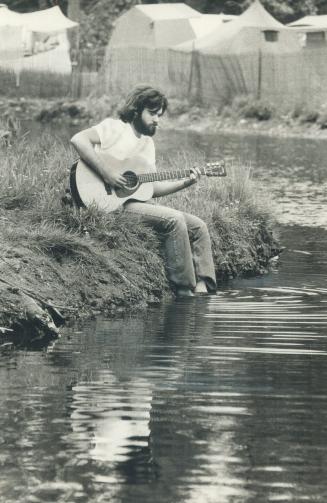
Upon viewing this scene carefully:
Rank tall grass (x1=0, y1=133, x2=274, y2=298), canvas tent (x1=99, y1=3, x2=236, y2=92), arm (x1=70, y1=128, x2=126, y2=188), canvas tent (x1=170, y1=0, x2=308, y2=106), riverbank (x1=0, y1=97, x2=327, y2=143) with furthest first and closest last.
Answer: canvas tent (x1=99, y1=3, x2=236, y2=92) < canvas tent (x1=170, y1=0, x2=308, y2=106) < riverbank (x1=0, y1=97, x2=327, y2=143) < arm (x1=70, y1=128, x2=126, y2=188) < tall grass (x1=0, y1=133, x2=274, y2=298)

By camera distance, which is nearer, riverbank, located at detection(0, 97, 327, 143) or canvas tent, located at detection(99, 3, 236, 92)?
riverbank, located at detection(0, 97, 327, 143)

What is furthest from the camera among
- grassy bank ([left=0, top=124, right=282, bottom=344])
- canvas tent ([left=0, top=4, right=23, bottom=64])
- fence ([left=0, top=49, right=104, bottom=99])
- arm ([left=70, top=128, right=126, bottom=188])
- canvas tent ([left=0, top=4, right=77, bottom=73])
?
canvas tent ([left=0, top=4, right=23, bottom=64])

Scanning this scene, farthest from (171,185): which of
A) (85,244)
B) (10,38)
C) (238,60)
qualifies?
(10,38)

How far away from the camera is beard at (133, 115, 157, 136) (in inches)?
491

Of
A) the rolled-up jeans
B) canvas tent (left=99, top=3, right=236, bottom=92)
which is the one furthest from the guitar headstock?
canvas tent (left=99, top=3, right=236, bottom=92)

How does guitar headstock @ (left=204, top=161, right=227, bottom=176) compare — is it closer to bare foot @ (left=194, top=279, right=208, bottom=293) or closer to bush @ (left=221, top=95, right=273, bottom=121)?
bare foot @ (left=194, top=279, right=208, bottom=293)

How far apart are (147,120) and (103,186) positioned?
60 centimetres

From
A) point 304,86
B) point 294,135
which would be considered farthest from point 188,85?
point 294,135

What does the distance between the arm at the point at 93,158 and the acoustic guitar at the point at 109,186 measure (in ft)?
0.34

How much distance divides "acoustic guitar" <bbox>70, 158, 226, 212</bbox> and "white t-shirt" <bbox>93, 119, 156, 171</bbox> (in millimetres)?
58

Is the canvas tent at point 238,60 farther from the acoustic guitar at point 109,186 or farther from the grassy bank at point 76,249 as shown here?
→ the acoustic guitar at point 109,186

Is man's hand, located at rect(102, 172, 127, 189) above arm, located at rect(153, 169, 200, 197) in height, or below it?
above

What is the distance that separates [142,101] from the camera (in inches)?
486

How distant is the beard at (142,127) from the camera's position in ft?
40.9
